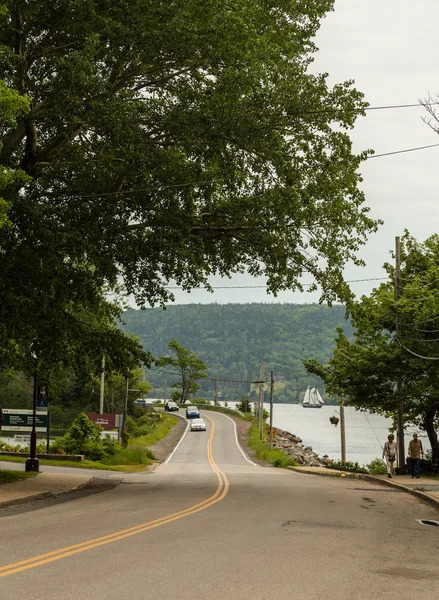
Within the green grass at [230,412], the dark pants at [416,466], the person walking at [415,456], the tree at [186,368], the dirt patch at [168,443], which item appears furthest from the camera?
the tree at [186,368]

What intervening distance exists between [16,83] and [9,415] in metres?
19.0

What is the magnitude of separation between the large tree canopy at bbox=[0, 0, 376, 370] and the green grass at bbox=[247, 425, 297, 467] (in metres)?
28.2

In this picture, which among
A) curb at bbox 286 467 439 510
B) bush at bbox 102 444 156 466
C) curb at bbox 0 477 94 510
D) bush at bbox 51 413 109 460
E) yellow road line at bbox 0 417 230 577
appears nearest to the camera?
yellow road line at bbox 0 417 230 577

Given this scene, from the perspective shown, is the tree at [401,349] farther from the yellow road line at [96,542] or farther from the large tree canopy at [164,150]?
the yellow road line at [96,542]

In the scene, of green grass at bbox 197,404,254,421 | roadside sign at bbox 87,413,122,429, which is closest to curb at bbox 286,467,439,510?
roadside sign at bbox 87,413,122,429

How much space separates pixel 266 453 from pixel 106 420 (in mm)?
14496

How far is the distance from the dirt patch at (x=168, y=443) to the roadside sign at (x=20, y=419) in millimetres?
16752

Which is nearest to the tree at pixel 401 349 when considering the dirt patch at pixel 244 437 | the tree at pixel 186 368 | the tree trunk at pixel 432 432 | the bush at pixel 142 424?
the tree trunk at pixel 432 432

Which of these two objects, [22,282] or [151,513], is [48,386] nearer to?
[22,282]

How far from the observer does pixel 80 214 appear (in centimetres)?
1848

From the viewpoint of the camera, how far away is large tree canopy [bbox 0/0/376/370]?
691 inches

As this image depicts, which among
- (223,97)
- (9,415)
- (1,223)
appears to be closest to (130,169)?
(223,97)

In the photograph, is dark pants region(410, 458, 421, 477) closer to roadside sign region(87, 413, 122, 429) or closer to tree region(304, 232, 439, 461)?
tree region(304, 232, 439, 461)

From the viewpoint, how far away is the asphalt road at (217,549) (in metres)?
7.32
